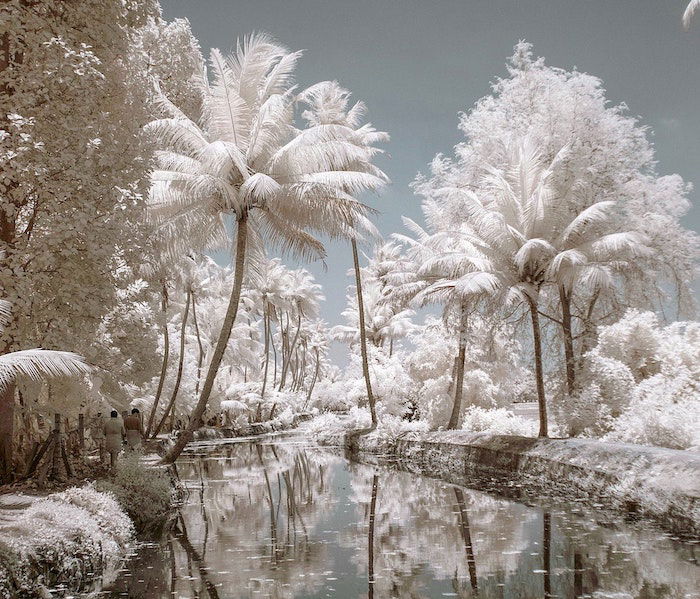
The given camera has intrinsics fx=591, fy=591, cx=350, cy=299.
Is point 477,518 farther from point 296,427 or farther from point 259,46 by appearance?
point 296,427

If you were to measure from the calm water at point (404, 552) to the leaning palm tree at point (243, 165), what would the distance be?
5591 mm

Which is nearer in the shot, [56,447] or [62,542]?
[62,542]

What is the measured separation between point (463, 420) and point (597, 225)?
34.1 feet

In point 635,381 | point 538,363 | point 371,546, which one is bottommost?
point 371,546

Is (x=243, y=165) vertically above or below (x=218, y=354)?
above

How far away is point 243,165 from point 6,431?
27.8 feet

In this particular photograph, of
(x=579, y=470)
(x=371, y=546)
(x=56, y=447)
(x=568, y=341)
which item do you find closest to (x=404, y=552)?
(x=371, y=546)

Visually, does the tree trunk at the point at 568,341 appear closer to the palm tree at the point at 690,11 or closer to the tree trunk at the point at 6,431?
the palm tree at the point at 690,11

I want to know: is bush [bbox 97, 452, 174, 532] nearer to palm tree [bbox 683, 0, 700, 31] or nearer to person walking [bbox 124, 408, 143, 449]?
person walking [bbox 124, 408, 143, 449]

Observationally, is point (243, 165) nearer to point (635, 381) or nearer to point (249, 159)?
point (249, 159)

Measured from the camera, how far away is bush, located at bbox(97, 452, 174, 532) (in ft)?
32.3

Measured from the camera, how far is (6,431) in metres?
9.70

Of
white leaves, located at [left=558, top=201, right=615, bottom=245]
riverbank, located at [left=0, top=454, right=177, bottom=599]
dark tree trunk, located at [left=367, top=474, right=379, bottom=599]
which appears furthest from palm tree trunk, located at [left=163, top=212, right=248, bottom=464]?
white leaves, located at [left=558, top=201, right=615, bottom=245]

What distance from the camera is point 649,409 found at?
43.9ft
